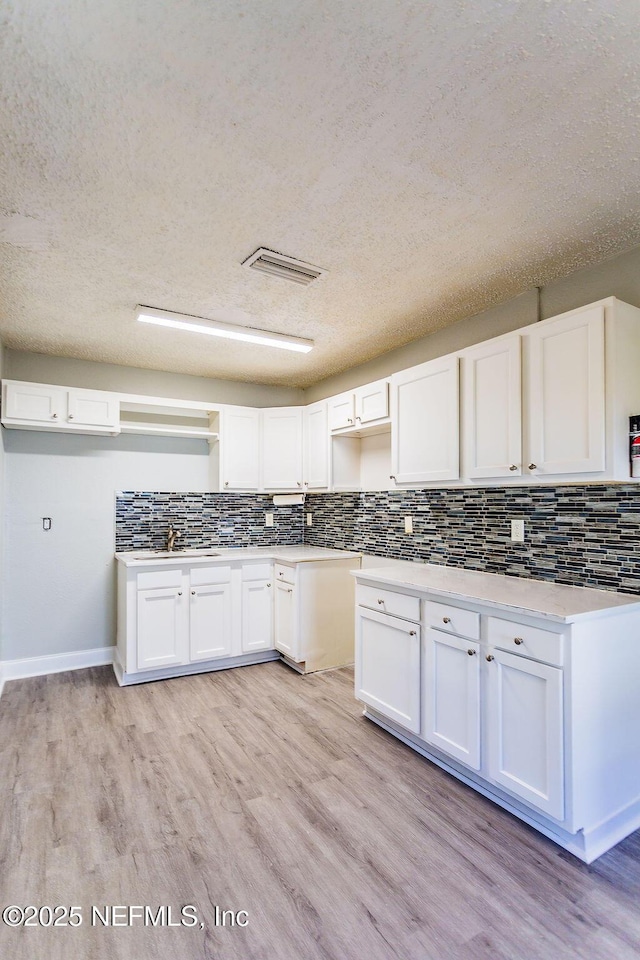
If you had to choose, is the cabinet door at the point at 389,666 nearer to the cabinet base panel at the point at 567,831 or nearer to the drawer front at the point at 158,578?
the cabinet base panel at the point at 567,831

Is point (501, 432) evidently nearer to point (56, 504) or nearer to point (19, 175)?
point (19, 175)

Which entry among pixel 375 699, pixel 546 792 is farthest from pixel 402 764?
pixel 546 792

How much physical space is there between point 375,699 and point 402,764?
40cm

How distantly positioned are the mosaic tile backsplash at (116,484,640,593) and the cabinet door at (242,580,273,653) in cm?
68

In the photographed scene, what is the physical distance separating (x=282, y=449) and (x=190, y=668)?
1.97 meters

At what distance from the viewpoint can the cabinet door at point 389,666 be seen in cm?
258

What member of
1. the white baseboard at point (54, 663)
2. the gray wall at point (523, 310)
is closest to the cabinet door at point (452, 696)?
the gray wall at point (523, 310)

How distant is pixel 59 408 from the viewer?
3682 millimetres

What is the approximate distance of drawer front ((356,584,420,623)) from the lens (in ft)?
8.48

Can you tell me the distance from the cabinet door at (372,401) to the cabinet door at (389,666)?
1376 mm

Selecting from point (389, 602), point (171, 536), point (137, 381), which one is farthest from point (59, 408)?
point (389, 602)

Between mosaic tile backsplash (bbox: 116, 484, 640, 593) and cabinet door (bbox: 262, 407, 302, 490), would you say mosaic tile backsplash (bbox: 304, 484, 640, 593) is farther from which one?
cabinet door (bbox: 262, 407, 302, 490)

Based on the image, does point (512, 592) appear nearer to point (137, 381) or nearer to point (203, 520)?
point (203, 520)

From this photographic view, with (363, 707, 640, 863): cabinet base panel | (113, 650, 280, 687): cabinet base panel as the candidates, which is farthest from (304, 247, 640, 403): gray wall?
(113, 650, 280, 687): cabinet base panel
